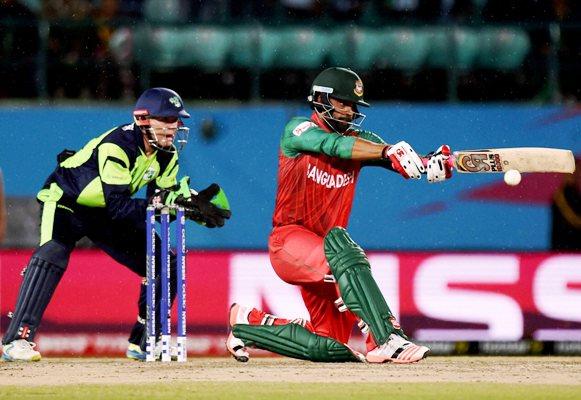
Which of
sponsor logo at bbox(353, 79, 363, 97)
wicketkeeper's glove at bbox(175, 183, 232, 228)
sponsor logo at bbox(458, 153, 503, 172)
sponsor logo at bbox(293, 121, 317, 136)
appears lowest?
wicketkeeper's glove at bbox(175, 183, 232, 228)

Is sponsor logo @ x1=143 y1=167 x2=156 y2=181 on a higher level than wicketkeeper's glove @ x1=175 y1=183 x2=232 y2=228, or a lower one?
higher

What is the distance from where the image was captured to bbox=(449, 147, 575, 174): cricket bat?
785cm

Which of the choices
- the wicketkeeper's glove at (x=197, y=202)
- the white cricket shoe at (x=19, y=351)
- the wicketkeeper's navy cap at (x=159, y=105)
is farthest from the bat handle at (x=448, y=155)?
the white cricket shoe at (x=19, y=351)

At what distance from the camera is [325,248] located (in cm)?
789

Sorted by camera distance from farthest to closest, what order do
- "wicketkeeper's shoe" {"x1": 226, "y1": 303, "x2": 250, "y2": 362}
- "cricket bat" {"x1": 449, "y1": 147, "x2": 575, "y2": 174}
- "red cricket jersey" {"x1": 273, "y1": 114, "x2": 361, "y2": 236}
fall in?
"wicketkeeper's shoe" {"x1": 226, "y1": 303, "x2": 250, "y2": 362} < "red cricket jersey" {"x1": 273, "y1": 114, "x2": 361, "y2": 236} < "cricket bat" {"x1": 449, "y1": 147, "x2": 575, "y2": 174}

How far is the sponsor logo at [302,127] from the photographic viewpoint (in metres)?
8.00

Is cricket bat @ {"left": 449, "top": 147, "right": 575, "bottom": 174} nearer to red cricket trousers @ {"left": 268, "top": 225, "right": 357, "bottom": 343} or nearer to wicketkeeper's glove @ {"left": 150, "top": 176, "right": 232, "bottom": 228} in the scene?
red cricket trousers @ {"left": 268, "top": 225, "right": 357, "bottom": 343}

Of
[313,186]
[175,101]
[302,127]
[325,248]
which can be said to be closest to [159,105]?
[175,101]

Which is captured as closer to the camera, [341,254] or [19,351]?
[341,254]

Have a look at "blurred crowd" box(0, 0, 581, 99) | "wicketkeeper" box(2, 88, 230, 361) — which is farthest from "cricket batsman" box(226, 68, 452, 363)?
"blurred crowd" box(0, 0, 581, 99)

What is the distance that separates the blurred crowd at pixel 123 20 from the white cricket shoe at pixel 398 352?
245 inches

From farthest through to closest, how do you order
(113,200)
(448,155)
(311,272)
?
1. (113,200)
2. (311,272)
3. (448,155)

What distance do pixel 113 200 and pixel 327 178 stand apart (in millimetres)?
1329

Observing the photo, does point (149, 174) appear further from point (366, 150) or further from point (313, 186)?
point (366, 150)
